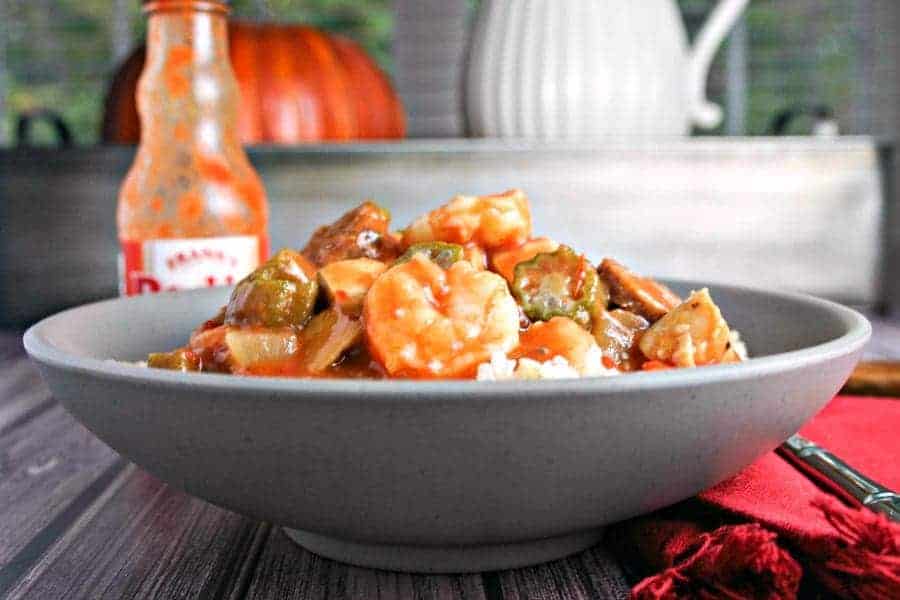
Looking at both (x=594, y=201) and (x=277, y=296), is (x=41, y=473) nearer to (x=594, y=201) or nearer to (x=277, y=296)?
(x=277, y=296)

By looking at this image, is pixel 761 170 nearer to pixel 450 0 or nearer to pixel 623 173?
pixel 623 173

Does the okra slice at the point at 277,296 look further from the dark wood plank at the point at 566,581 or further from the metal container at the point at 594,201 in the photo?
the metal container at the point at 594,201

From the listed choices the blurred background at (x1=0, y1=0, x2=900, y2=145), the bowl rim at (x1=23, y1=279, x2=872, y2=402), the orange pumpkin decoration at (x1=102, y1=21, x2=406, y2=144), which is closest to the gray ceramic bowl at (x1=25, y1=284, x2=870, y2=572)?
Answer: the bowl rim at (x1=23, y1=279, x2=872, y2=402)

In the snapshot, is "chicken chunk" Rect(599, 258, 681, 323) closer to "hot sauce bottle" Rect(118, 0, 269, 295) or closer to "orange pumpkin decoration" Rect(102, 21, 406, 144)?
"hot sauce bottle" Rect(118, 0, 269, 295)

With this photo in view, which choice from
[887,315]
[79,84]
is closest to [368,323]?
[887,315]

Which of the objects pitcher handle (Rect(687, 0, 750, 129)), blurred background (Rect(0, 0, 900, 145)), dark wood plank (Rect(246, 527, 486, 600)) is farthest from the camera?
blurred background (Rect(0, 0, 900, 145))

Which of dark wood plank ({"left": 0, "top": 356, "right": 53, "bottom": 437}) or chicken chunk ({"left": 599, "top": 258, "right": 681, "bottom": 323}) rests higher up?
chicken chunk ({"left": 599, "top": 258, "right": 681, "bottom": 323})

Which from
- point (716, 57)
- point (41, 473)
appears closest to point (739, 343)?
point (41, 473)
